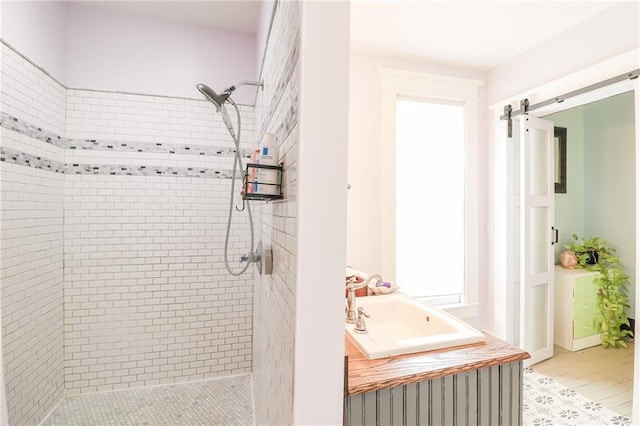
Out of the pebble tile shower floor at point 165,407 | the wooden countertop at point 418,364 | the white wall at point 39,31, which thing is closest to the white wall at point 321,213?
the wooden countertop at point 418,364

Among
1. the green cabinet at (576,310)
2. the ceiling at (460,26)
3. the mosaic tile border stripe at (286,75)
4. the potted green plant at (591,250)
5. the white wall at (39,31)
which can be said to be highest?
the ceiling at (460,26)

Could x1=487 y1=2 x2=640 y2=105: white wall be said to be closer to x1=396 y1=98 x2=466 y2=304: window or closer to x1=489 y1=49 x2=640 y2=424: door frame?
x1=489 y1=49 x2=640 y2=424: door frame

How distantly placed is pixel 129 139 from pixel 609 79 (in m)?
3.10

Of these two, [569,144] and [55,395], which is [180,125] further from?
[569,144]

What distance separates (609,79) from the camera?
1.93m

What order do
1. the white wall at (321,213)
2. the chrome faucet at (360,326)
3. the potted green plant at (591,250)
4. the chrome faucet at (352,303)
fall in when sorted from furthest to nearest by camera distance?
the potted green plant at (591,250)
the chrome faucet at (352,303)
the chrome faucet at (360,326)
the white wall at (321,213)

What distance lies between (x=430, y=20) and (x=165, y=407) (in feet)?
9.89

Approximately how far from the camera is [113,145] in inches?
81.4

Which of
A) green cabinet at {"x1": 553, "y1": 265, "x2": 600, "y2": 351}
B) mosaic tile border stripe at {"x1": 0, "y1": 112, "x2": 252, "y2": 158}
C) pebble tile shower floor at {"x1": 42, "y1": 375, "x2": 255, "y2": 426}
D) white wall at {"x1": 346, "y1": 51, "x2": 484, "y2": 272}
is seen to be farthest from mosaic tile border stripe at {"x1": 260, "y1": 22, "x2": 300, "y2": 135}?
green cabinet at {"x1": 553, "y1": 265, "x2": 600, "y2": 351}

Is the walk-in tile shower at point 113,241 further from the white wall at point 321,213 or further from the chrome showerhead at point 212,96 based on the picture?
the white wall at point 321,213

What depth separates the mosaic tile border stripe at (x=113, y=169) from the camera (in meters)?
1.72

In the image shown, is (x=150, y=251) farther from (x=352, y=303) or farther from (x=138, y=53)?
(x=352, y=303)

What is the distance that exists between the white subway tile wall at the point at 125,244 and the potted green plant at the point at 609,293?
3103 mm

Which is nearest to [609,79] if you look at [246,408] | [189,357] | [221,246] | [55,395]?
[221,246]
